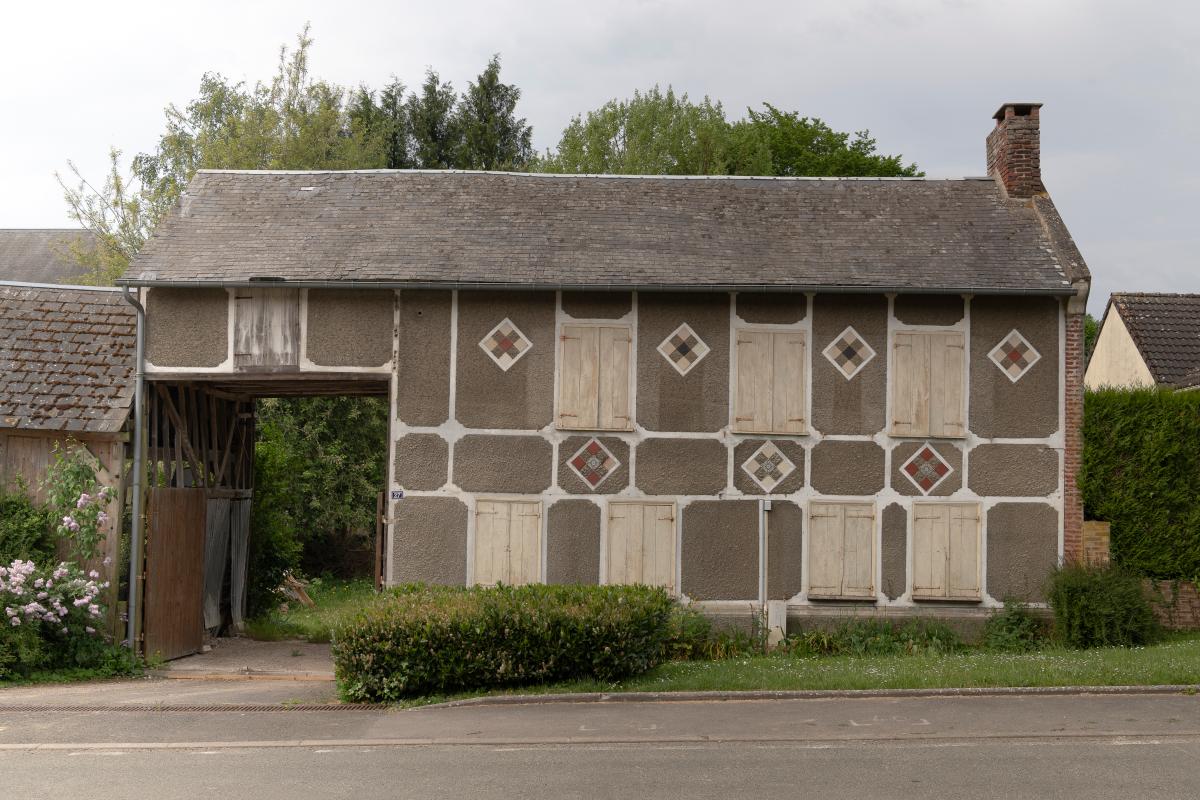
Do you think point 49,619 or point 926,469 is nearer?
point 49,619

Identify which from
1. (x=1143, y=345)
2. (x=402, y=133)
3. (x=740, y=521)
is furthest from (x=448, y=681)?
(x=402, y=133)

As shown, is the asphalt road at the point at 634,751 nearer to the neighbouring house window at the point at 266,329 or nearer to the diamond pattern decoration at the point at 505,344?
the neighbouring house window at the point at 266,329

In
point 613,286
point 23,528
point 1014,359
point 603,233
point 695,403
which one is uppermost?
point 603,233

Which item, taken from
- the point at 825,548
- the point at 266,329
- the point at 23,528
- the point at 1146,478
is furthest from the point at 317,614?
the point at 1146,478

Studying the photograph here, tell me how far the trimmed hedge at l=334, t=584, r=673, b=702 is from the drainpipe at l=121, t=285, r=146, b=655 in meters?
4.03

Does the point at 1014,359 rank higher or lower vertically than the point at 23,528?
higher

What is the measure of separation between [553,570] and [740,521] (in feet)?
7.90

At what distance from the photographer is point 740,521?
14633 mm

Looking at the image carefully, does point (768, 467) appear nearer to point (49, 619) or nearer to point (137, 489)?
point (137, 489)

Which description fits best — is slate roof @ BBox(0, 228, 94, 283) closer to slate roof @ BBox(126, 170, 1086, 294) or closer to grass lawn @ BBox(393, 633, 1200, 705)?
slate roof @ BBox(126, 170, 1086, 294)

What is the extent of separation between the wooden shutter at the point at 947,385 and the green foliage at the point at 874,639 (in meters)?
2.42

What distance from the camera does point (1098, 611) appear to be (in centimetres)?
1394

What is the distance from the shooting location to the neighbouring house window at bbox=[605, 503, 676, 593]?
14500 millimetres

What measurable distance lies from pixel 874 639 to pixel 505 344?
A: 5822 mm
